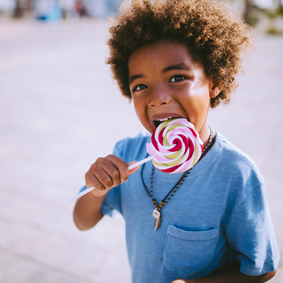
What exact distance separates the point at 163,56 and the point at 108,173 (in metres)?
0.56

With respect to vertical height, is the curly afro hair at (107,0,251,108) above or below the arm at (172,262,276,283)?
above

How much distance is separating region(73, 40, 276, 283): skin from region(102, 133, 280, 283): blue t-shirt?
3.9 inches

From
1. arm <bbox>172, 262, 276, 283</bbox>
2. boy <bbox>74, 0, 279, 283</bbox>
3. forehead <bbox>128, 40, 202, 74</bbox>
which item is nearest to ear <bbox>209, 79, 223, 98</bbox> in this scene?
boy <bbox>74, 0, 279, 283</bbox>

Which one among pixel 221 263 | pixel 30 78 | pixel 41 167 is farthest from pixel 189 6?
pixel 30 78

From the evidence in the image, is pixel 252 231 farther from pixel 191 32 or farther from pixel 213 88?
pixel 191 32

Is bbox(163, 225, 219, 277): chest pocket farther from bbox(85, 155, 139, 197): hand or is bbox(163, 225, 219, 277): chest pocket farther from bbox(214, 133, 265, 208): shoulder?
bbox(85, 155, 139, 197): hand

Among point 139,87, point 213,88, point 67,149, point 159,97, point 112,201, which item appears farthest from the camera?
point 67,149

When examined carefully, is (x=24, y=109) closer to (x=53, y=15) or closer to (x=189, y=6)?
(x=189, y=6)

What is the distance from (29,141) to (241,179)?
175 inches

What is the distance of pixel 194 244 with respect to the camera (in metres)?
1.42

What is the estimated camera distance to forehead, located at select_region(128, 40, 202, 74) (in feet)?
4.42

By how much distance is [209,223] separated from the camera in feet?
4.60

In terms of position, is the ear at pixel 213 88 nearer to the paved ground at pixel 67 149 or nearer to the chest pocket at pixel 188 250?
the paved ground at pixel 67 149

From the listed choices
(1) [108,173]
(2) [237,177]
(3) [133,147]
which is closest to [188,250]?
(2) [237,177]
